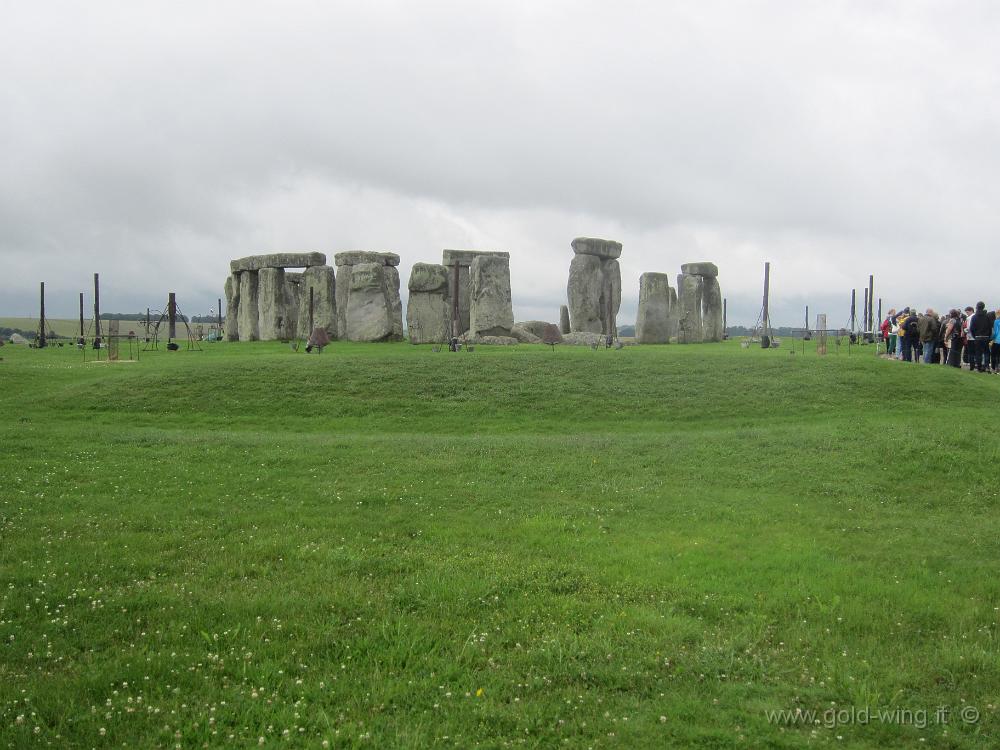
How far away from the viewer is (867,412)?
786 inches

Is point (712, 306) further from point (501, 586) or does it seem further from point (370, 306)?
point (501, 586)

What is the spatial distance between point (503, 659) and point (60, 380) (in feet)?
72.7

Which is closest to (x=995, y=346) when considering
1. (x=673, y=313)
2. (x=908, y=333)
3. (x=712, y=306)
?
(x=908, y=333)

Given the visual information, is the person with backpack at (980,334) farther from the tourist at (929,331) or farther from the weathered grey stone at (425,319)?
the weathered grey stone at (425,319)

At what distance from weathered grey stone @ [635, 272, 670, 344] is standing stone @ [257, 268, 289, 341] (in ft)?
62.9

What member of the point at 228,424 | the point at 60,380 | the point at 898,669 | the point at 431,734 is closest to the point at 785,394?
the point at 228,424

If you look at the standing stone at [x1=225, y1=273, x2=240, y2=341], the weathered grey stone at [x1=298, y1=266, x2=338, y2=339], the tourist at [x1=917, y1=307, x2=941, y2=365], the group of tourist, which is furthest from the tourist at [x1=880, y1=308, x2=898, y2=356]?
the standing stone at [x1=225, y1=273, x2=240, y2=341]

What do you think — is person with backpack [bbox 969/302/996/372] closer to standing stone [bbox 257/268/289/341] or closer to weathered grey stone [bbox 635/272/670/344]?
weathered grey stone [bbox 635/272/670/344]

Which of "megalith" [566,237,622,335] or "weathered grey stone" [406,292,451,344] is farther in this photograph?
"megalith" [566,237,622,335]

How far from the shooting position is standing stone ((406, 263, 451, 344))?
36406 mm

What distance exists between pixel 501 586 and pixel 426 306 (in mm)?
28872

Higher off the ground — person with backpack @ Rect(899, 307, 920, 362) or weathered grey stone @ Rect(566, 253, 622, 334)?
weathered grey stone @ Rect(566, 253, 622, 334)

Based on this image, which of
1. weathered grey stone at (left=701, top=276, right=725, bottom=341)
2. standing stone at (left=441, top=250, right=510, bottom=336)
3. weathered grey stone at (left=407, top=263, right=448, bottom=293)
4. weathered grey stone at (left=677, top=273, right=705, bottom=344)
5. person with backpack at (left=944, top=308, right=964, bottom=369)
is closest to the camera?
person with backpack at (left=944, top=308, right=964, bottom=369)

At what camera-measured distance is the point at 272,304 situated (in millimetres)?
44219
